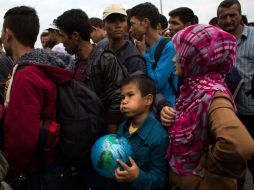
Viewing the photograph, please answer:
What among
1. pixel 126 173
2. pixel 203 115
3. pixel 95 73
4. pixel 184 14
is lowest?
pixel 126 173

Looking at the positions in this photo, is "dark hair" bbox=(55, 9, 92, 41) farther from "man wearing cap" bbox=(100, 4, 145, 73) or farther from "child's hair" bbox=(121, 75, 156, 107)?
"child's hair" bbox=(121, 75, 156, 107)

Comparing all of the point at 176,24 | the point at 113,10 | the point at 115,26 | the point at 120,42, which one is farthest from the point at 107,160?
the point at 176,24

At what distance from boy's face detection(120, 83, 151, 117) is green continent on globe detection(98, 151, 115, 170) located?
1.20ft

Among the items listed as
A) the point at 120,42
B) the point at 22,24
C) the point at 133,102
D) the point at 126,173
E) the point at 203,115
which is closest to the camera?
the point at 203,115

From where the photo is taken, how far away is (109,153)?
84.0 inches

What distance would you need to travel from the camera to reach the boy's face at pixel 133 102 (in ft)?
7.79

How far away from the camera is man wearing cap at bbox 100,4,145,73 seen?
10.2 ft

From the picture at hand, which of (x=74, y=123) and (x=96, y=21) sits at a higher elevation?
(x=96, y=21)

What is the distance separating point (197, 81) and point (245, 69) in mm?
2309

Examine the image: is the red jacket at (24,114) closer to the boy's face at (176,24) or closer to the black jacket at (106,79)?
the black jacket at (106,79)

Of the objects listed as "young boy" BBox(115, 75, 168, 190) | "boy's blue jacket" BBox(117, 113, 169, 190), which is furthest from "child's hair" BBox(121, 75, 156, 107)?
"boy's blue jacket" BBox(117, 113, 169, 190)

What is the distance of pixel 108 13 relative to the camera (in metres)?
3.49

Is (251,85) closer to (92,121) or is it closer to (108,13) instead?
(108,13)

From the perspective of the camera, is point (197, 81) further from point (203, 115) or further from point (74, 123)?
point (74, 123)
